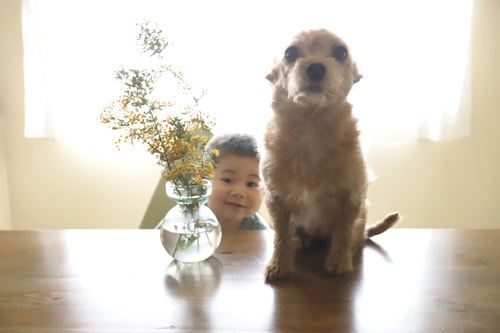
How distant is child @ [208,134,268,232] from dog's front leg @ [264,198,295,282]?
1.29 ft

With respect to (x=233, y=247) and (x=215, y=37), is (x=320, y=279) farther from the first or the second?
(x=215, y=37)

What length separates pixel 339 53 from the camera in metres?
0.72

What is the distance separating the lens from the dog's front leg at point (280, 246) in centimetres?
76

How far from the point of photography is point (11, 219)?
2.03m

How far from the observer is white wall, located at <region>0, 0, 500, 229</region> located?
1748 mm

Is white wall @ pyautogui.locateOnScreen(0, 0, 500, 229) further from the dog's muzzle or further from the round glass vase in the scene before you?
the dog's muzzle

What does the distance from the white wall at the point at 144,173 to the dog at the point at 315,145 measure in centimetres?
114

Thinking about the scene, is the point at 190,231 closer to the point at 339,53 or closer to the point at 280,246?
the point at 280,246

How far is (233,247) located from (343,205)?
0.30 metres

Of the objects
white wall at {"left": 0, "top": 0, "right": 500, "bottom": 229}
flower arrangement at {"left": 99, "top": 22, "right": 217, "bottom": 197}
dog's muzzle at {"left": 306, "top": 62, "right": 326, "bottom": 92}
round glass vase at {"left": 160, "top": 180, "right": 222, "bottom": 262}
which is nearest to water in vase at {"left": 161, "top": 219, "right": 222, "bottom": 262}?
round glass vase at {"left": 160, "top": 180, "right": 222, "bottom": 262}

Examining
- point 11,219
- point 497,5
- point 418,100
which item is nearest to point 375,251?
point 418,100

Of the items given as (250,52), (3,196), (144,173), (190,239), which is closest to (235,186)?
(190,239)

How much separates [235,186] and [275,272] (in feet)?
1.62

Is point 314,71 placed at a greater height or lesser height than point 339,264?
greater
